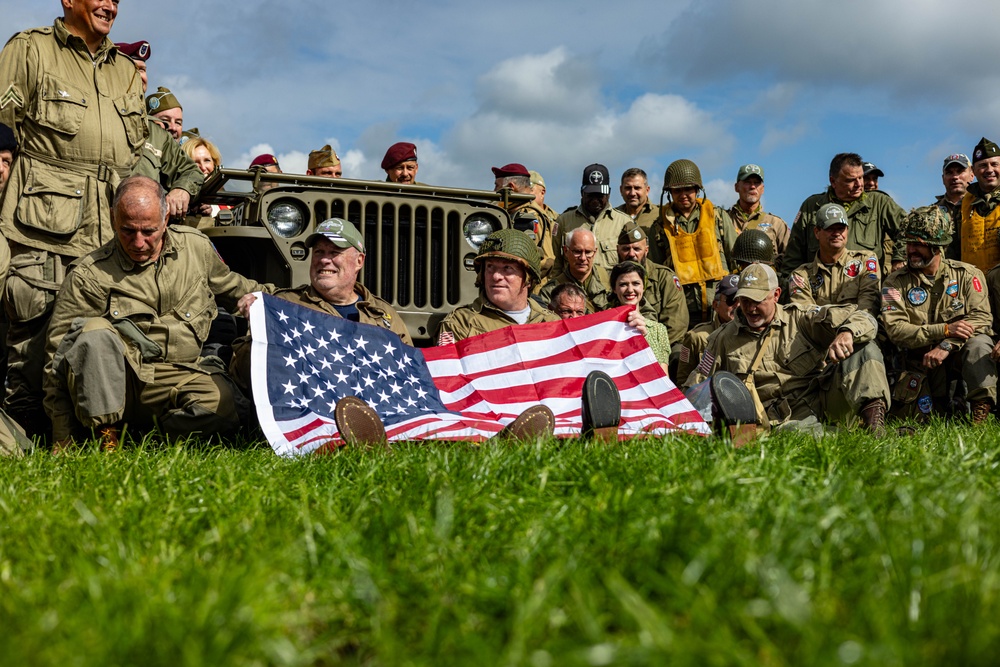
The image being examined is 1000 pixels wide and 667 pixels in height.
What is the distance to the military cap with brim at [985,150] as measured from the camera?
30.7ft

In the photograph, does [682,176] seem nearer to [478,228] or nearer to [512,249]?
[478,228]

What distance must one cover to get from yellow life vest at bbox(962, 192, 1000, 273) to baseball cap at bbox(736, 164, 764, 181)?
203cm

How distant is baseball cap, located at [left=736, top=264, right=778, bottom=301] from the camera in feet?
24.0

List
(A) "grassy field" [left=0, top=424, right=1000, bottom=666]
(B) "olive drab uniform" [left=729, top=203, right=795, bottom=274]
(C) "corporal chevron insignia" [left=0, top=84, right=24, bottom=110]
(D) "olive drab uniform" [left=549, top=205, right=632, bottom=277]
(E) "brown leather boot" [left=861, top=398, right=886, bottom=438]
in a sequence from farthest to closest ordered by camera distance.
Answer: (B) "olive drab uniform" [left=729, top=203, right=795, bottom=274], (D) "olive drab uniform" [left=549, top=205, right=632, bottom=277], (E) "brown leather boot" [left=861, top=398, right=886, bottom=438], (C) "corporal chevron insignia" [left=0, top=84, right=24, bottom=110], (A) "grassy field" [left=0, top=424, right=1000, bottom=666]

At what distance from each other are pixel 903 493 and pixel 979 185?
7.50 m

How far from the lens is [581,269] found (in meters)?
8.88

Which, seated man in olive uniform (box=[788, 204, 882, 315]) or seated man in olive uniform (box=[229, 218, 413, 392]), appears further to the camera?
seated man in olive uniform (box=[788, 204, 882, 315])

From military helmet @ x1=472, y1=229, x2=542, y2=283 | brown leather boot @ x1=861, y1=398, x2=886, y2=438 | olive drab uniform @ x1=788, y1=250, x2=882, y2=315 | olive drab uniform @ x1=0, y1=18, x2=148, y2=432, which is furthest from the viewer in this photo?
olive drab uniform @ x1=788, y1=250, x2=882, y2=315

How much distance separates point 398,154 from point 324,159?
3.31ft

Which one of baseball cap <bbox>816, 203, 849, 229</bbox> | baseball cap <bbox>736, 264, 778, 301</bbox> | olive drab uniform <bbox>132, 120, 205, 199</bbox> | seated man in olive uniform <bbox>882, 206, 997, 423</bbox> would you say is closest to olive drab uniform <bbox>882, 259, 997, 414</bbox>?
seated man in olive uniform <bbox>882, 206, 997, 423</bbox>

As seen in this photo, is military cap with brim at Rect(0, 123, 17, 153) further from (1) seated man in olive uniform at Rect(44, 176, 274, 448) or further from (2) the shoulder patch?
(1) seated man in olive uniform at Rect(44, 176, 274, 448)

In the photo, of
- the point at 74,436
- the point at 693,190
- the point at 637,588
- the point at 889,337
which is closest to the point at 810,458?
the point at 637,588

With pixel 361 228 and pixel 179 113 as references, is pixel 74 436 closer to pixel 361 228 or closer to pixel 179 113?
pixel 361 228

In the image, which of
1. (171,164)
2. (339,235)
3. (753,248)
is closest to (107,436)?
(339,235)
